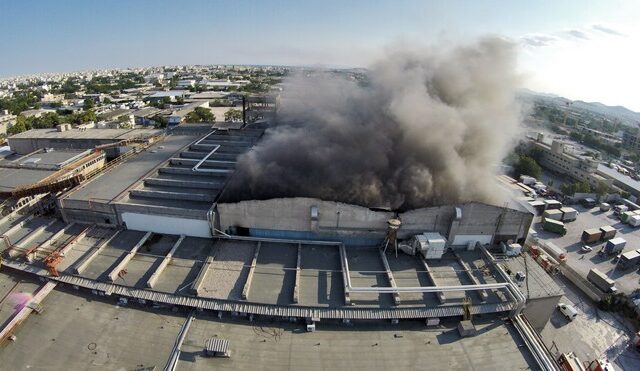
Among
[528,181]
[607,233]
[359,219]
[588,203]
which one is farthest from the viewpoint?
[528,181]

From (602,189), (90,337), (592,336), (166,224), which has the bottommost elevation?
(592,336)

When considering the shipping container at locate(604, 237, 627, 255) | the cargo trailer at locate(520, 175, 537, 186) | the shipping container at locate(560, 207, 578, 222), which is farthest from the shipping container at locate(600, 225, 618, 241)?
the cargo trailer at locate(520, 175, 537, 186)

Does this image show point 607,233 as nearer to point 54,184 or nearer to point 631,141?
point 54,184

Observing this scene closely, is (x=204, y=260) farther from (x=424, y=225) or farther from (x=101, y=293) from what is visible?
(x=424, y=225)

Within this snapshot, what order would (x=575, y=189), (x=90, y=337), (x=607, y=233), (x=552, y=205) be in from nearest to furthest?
1. (x=90, y=337)
2. (x=607, y=233)
3. (x=552, y=205)
4. (x=575, y=189)

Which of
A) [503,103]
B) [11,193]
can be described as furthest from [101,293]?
[503,103]

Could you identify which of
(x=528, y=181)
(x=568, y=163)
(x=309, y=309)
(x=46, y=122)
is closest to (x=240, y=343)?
(x=309, y=309)

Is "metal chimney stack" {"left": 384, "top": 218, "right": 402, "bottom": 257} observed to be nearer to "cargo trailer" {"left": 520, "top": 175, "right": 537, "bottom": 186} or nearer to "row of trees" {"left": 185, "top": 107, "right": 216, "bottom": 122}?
"cargo trailer" {"left": 520, "top": 175, "right": 537, "bottom": 186}

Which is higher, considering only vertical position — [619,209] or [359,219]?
[359,219]
